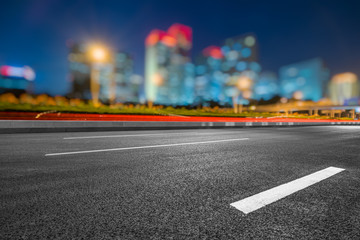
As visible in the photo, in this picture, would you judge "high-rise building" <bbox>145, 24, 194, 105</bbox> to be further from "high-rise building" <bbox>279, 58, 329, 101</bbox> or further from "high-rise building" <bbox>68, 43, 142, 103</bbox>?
"high-rise building" <bbox>279, 58, 329, 101</bbox>

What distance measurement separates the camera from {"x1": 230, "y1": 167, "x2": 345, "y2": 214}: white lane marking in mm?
1842

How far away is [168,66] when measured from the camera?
143m

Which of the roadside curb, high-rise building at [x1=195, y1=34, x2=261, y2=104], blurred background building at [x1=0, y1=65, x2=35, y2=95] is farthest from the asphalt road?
high-rise building at [x1=195, y1=34, x2=261, y2=104]

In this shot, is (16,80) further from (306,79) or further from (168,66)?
(306,79)

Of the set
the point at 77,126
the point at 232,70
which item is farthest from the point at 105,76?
the point at 77,126

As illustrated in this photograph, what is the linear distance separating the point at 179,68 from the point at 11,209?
14793cm

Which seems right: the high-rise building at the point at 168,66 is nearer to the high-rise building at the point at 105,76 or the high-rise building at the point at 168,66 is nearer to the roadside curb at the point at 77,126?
the high-rise building at the point at 105,76

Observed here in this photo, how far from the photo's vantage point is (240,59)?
128750 mm

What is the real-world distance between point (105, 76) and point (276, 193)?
12749 centimetres

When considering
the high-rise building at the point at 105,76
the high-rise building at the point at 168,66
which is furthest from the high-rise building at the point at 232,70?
the high-rise building at the point at 105,76

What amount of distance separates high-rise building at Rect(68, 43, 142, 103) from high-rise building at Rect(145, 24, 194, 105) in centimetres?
1330

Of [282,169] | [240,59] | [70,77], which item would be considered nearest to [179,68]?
[240,59]

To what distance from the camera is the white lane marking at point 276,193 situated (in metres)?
1.84

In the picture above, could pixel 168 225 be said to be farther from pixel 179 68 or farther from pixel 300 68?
pixel 300 68
